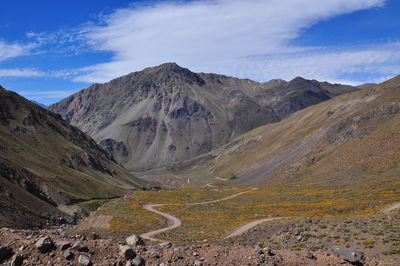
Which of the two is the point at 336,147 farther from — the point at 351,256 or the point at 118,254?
the point at 118,254

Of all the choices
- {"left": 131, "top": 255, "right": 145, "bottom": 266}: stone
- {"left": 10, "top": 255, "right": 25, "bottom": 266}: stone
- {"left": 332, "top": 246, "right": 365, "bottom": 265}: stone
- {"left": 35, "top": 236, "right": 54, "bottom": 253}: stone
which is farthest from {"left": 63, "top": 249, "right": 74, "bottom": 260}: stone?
{"left": 332, "top": 246, "right": 365, "bottom": 265}: stone

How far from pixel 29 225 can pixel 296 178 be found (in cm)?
8430

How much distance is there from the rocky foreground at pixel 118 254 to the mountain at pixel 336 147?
5896 cm

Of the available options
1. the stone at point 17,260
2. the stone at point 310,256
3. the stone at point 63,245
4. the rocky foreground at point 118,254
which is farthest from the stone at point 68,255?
the stone at point 310,256

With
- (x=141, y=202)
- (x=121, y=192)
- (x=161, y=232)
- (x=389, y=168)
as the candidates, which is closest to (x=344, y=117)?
(x=389, y=168)

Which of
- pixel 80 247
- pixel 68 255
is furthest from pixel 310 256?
pixel 68 255

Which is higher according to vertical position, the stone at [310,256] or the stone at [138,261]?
the stone at [138,261]

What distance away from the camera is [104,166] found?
5605 inches

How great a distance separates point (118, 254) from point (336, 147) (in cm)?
12041

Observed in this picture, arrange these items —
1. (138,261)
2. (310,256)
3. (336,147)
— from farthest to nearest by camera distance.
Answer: (336,147) < (310,256) < (138,261)

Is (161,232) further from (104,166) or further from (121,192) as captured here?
(104,166)

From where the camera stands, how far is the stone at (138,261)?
1398 centimetres

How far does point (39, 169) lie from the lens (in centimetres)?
8575

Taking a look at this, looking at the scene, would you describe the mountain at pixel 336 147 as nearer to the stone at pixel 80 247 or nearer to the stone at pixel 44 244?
the stone at pixel 80 247
